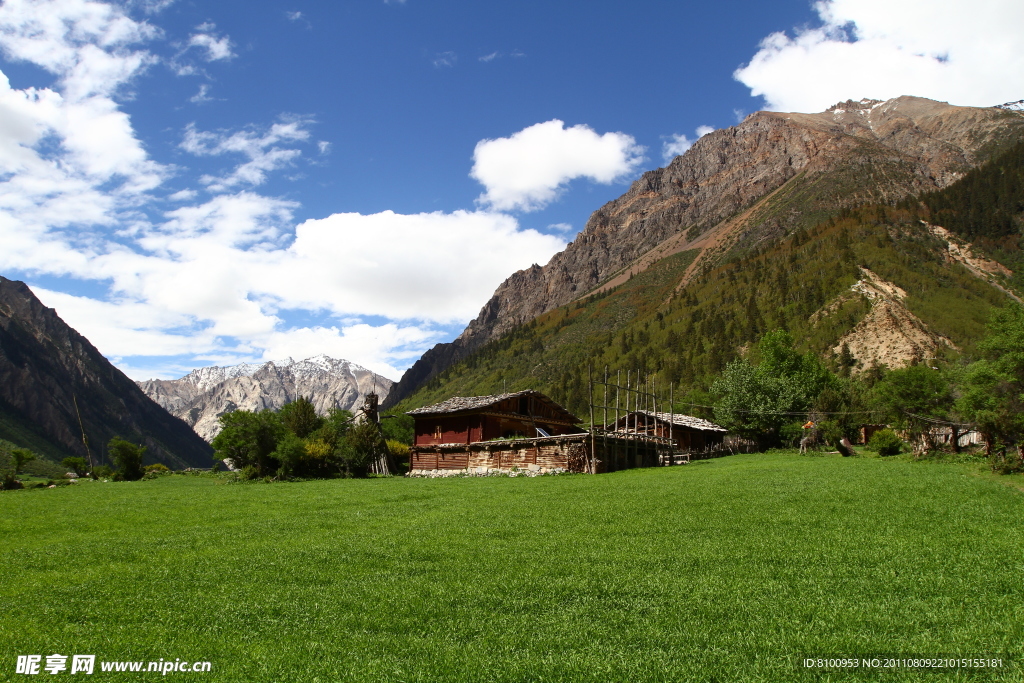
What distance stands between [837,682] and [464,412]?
44646mm

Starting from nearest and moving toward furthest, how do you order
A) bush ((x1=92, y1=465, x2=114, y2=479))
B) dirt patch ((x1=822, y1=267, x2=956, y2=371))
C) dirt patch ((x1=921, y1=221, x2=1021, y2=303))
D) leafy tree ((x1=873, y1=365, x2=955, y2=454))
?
1. leafy tree ((x1=873, y1=365, x2=955, y2=454))
2. bush ((x1=92, y1=465, x2=114, y2=479))
3. dirt patch ((x1=822, y1=267, x2=956, y2=371))
4. dirt patch ((x1=921, y1=221, x2=1021, y2=303))

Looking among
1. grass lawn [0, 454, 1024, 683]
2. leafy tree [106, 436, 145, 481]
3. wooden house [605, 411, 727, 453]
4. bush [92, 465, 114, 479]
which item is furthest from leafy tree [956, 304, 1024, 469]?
bush [92, 465, 114, 479]

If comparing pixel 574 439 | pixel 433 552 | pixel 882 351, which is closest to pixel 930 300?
pixel 882 351

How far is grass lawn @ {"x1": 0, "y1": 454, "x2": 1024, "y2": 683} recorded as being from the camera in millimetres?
7254

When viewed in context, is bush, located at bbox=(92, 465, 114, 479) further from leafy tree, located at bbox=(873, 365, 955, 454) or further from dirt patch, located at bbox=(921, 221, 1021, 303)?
dirt patch, located at bbox=(921, 221, 1021, 303)

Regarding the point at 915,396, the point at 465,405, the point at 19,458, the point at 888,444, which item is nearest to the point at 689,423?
the point at 915,396

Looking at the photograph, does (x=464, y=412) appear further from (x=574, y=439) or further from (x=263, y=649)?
(x=263, y=649)

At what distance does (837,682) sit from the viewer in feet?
21.7

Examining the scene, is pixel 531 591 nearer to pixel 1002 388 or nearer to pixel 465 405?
pixel 1002 388

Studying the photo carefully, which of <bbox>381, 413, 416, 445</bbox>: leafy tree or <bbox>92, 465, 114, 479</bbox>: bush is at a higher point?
<bbox>381, 413, 416, 445</bbox>: leafy tree

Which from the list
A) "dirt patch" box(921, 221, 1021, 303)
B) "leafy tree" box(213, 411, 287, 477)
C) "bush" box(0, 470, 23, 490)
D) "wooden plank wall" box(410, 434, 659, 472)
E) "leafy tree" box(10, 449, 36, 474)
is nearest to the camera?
"bush" box(0, 470, 23, 490)

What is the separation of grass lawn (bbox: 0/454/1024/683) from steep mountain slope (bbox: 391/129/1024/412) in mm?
88140

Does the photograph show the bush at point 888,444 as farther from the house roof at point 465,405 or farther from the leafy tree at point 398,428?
the leafy tree at point 398,428

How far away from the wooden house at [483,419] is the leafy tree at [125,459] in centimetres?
2707
